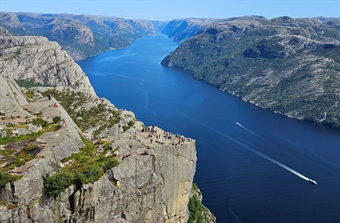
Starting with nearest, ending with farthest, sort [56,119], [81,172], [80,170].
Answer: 1. [81,172]
2. [80,170]
3. [56,119]

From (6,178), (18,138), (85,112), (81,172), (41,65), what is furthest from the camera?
(41,65)

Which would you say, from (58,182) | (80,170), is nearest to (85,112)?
(80,170)

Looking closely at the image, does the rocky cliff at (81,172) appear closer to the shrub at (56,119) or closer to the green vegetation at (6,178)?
the green vegetation at (6,178)

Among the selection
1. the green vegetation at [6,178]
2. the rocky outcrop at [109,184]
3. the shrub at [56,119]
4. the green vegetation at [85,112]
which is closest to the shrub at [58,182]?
the rocky outcrop at [109,184]

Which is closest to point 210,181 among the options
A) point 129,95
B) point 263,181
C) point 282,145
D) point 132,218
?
point 263,181

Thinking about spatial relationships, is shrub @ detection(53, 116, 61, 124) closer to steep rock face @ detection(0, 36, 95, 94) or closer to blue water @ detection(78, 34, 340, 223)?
blue water @ detection(78, 34, 340, 223)

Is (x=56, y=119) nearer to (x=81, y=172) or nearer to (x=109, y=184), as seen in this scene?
(x=81, y=172)

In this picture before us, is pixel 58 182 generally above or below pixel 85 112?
above

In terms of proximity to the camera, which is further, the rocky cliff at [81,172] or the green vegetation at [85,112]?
the green vegetation at [85,112]
